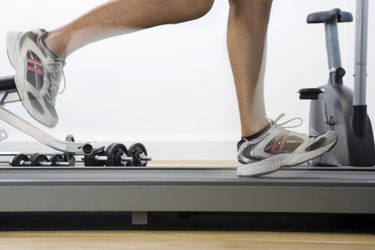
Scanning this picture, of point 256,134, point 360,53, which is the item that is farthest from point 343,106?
point 256,134

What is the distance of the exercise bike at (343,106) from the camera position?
6.16 feet

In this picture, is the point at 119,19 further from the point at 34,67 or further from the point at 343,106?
the point at 343,106

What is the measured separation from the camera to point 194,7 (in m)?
1.64

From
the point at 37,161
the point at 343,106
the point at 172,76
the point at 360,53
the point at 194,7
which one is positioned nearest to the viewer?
the point at 194,7

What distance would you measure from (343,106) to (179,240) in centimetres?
112

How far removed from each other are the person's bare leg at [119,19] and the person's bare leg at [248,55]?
0.34 feet

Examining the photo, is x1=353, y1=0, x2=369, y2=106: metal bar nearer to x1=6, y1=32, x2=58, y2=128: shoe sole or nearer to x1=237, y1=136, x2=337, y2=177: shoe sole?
x1=237, y1=136, x2=337, y2=177: shoe sole

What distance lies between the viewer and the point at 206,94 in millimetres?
3293

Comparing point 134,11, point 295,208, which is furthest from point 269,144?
point 134,11

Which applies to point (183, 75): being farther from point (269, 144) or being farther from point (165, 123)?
point (269, 144)

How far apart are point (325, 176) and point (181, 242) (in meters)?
0.48

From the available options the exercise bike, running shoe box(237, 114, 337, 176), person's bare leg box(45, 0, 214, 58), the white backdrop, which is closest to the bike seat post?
the exercise bike

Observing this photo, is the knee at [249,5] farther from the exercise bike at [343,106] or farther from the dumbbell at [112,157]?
the dumbbell at [112,157]

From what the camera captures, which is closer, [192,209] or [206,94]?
[192,209]
